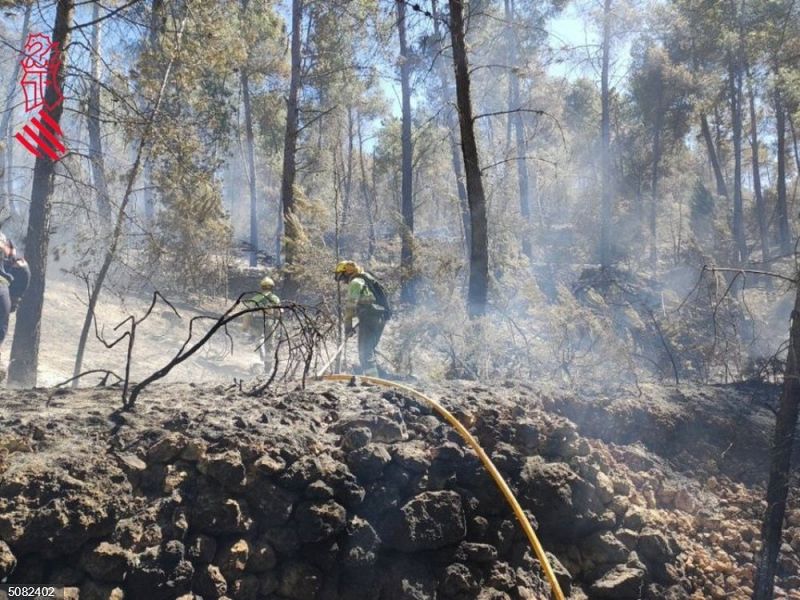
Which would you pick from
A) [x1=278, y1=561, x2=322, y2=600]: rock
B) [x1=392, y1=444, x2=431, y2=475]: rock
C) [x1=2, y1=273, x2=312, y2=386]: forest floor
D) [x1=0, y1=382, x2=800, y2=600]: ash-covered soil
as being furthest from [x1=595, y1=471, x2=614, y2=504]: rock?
[x1=2, y1=273, x2=312, y2=386]: forest floor

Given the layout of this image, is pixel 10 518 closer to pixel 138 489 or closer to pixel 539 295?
pixel 138 489

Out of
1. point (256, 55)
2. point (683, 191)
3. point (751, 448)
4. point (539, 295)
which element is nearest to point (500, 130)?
point (683, 191)

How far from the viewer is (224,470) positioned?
10.6ft

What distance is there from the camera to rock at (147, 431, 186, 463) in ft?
10.4

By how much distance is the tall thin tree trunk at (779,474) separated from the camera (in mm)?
4355

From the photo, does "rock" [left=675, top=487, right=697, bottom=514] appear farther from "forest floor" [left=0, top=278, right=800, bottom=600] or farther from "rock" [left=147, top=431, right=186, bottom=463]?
"rock" [left=147, top=431, right=186, bottom=463]

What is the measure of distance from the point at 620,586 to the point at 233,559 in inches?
100

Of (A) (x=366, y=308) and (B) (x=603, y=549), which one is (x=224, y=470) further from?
(A) (x=366, y=308)

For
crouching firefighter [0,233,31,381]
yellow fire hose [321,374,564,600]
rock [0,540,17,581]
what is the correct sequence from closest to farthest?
rock [0,540,17,581], yellow fire hose [321,374,564,600], crouching firefighter [0,233,31,381]

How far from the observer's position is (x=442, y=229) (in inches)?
1524

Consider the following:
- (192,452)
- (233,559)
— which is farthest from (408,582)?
(192,452)

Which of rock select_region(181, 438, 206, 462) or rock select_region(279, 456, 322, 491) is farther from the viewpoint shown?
rock select_region(279, 456, 322, 491)

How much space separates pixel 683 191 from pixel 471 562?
3445 centimetres

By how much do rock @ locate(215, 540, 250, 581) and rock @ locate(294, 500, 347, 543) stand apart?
1.00ft
